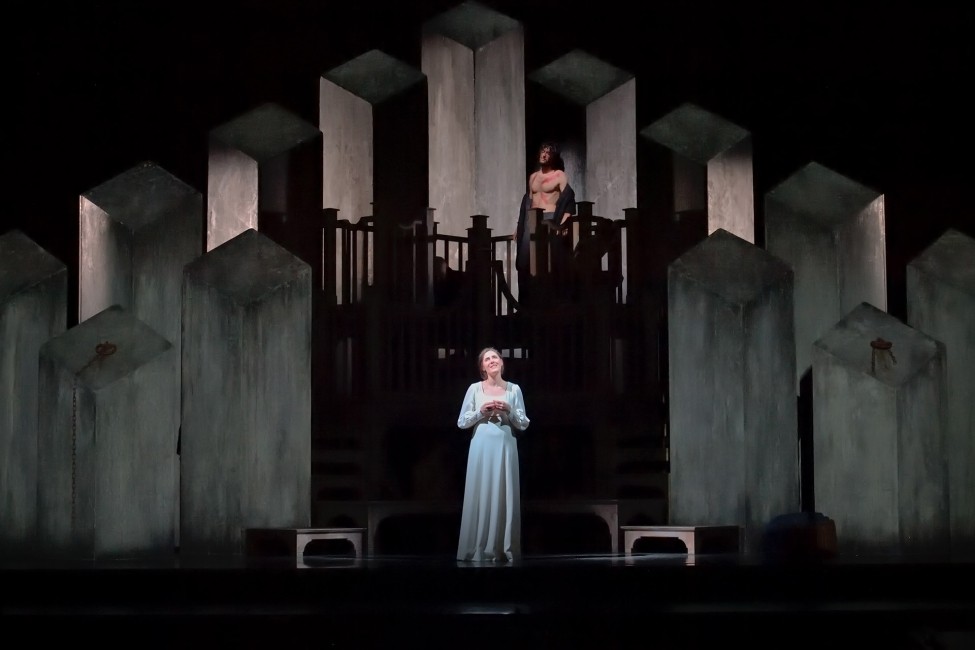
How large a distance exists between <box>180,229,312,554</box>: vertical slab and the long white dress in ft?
2.69

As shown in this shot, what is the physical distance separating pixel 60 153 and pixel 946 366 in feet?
17.5

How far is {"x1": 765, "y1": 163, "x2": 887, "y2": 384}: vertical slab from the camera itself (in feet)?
24.9

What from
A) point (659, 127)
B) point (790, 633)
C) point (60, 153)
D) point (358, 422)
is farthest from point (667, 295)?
point (60, 153)

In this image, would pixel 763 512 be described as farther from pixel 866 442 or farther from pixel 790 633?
pixel 790 633

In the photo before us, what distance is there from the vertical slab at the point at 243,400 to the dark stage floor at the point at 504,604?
0.81 m

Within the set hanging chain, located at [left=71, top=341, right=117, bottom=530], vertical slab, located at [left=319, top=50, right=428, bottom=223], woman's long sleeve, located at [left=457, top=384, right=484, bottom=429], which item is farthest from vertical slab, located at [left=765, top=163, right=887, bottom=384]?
hanging chain, located at [left=71, top=341, right=117, bottom=530]

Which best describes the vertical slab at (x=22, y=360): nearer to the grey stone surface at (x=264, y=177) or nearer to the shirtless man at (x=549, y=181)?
the grey stone surface at (x=264, y=177)

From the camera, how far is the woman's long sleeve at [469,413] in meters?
6.62

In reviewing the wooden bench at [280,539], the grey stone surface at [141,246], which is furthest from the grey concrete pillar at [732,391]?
the grey stone surface at [141,246]

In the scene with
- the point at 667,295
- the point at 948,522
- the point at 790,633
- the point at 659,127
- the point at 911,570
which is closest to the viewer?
the point at 790,633

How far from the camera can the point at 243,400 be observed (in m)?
6.92

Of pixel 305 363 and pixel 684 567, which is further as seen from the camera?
pixel 305 363

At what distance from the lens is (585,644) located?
18.1 ft

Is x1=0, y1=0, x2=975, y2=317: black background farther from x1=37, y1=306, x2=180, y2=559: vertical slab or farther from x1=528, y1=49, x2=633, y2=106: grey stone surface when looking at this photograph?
x1=37, y1=306, x2=180, y2=559: vertical slab
